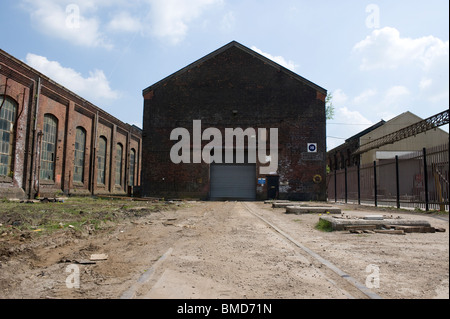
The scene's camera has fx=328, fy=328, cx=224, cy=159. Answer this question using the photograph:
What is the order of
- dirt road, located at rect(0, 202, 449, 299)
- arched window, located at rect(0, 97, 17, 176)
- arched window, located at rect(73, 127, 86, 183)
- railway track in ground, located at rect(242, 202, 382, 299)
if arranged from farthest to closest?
arched window, located at rect(73, 127, 86, 183) → arched window, located at rect(0, 97, 17, 176) → dirt road, located at rect(0, 202, 449, 299) → railway track in ground, located at rect(242, 202, 382, 299)

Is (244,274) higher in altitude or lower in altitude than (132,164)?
lower

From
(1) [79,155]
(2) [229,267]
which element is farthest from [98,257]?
(1) [79,155]

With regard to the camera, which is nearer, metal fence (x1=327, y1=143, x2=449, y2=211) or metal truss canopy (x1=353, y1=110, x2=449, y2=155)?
metal fence (x1=327, y1=143, x2=449, y2=211)

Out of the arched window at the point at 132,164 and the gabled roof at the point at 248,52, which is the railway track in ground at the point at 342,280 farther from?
the arched window at the point at 132,164

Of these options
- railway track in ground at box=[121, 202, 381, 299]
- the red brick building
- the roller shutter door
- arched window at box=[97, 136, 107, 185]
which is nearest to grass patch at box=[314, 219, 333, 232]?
railway track in ground at box=[121, 202, 381, 299]

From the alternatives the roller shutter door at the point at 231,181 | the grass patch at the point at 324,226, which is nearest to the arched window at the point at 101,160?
the roller shutter door at the point at 231,181

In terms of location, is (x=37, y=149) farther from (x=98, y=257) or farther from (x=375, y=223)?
(x=375, y=223)

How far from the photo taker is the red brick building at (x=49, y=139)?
662 inches

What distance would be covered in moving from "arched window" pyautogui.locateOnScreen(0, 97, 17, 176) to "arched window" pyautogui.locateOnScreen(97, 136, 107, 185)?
1042 cm

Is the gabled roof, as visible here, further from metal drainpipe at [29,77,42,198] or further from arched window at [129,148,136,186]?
arched window at [129,148,136,186]

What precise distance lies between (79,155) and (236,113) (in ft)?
39.9

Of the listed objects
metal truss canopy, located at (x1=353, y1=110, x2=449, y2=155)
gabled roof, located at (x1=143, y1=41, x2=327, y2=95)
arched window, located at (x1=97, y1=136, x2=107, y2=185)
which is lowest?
arched window, located at (x1=97, y1=136, x2=107, y2=185)

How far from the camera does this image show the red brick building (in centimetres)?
1681

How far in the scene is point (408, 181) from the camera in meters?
12.9
